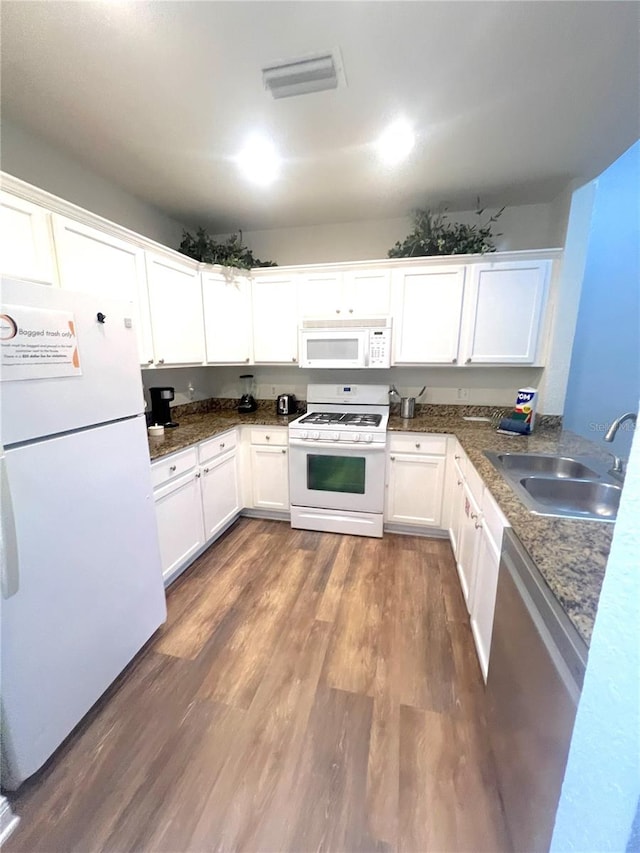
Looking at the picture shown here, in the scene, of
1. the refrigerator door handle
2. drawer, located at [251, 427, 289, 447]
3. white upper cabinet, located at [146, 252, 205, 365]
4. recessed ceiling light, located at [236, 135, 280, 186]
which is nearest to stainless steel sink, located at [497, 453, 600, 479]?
drawer, located at [251, 427, 289, 447]

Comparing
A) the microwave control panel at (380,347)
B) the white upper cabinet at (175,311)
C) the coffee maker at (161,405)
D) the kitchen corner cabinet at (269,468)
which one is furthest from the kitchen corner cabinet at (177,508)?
the microwave control panel at (380,347)

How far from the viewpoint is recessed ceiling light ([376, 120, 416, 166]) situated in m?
1.71

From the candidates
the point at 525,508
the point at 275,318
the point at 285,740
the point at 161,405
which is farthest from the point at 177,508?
the point at 525,508

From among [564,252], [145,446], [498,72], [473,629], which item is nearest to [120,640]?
[145,446]

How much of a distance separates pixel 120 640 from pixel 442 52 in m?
2.80

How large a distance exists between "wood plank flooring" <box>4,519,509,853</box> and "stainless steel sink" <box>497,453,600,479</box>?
89 cm

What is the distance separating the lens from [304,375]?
3291 millimetres

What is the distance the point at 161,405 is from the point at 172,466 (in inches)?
29.4

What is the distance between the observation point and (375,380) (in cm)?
313

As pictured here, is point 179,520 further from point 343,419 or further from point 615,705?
point 615,705

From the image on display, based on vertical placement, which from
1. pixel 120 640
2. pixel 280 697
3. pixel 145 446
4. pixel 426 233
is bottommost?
pixel 280 697

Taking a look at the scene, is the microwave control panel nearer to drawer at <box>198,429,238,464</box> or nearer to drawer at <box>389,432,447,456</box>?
drawer at <box>389,432,447,456</box>

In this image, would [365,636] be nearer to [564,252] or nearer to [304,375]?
[304,375]

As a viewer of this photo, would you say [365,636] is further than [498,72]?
Yes
